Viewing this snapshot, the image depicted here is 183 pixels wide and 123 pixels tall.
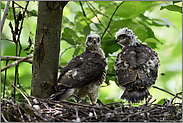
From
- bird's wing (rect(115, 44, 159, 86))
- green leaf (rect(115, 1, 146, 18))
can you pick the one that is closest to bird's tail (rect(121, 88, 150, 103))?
bird's wing (rect(115, 44, 159, 86))

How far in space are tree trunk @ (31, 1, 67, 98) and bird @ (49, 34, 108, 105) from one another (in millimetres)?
143

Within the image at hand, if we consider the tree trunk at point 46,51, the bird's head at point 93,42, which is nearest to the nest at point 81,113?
the tree trunk at point 46,51

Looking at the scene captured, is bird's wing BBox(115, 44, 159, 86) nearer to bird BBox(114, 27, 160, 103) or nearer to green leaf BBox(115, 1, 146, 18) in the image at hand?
bird BBox(114, 27, 160, 103)

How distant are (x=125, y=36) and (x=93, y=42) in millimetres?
546

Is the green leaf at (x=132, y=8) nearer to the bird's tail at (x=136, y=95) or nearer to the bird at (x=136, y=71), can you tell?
the bird at (x=136, y=71)

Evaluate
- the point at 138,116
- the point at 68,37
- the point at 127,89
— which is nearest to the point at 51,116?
the point at 138,116

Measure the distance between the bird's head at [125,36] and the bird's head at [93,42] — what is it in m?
0.31

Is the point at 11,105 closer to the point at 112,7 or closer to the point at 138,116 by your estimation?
the point at 138,116

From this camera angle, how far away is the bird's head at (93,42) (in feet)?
11.6

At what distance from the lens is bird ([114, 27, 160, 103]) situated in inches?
113

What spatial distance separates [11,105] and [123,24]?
6.37ft

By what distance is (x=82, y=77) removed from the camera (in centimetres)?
299

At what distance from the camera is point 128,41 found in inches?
147

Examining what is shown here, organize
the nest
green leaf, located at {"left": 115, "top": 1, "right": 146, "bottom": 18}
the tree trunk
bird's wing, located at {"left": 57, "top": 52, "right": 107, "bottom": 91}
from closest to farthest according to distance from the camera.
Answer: the nest
the tree trunk
bird's wing, located at {"left": 57, "top": 52, "right": 107, "bottom": 91}
green leaf, located at {"left": 115, "top": 1, "right": 146, "bottom": 18}
